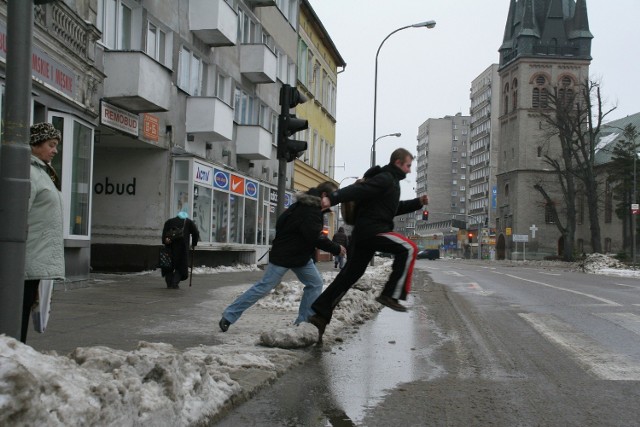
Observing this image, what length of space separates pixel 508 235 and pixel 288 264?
86.2 meters

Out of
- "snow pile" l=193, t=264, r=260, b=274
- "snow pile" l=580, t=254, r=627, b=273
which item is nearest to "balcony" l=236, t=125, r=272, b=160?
"snow pile" l=193, t=264, r=260, b=274

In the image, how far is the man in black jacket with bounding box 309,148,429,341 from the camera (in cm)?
688

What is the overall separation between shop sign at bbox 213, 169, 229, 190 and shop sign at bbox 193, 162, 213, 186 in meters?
0.41

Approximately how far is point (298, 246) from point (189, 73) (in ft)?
49.6

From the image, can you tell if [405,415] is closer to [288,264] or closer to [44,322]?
[44,322]

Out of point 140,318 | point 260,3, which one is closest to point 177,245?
point 140,318

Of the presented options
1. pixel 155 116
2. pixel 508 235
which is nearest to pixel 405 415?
pixel 155 116

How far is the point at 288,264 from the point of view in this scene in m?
7.75

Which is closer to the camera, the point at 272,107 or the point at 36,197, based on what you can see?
→ the point at 36,197

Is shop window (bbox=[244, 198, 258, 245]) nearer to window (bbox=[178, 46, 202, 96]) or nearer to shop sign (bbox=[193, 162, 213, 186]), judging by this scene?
shop sign (bbox=[193, 162, 213, 186])

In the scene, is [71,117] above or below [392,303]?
above

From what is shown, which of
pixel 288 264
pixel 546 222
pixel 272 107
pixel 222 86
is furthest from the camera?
pixel 546 222

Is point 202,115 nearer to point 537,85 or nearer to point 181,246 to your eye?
point 181,246

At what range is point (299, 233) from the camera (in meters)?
7.73
